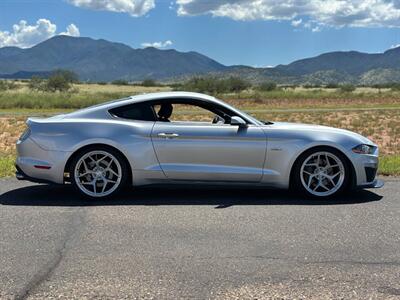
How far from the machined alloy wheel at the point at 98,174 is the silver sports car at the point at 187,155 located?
0.04 feet

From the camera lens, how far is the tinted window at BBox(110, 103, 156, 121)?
686cm

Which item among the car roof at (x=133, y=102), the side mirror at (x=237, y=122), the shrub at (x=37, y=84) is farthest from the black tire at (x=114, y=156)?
the shrub at (x=37, y=84)

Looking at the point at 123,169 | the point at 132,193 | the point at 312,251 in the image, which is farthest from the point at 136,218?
the point at 312,251

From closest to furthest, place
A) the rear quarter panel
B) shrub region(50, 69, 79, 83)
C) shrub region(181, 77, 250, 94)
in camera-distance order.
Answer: the rear quarter panel
shrub region(181, 77, 250, 94)
shrub region(50, 69, 79, 83)

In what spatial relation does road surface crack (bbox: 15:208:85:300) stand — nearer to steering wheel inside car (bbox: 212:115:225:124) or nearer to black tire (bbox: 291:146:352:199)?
steering wheel inside car (bbox: 212:115:225:124)

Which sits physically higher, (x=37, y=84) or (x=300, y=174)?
(x=37, y=84)

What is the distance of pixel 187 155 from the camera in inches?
263

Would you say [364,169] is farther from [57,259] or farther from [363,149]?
[57,259]

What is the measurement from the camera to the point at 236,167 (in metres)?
6.68

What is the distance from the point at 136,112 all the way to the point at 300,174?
222cm

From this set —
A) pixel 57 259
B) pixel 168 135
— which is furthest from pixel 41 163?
pixel 57 259

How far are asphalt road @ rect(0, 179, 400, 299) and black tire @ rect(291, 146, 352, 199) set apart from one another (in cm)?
15

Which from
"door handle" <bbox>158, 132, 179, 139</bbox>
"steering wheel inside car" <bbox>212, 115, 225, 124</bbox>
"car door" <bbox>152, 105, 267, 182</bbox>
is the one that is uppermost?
"steering wheel inside car" <bbox>212, 115, 225, 124</bbox>

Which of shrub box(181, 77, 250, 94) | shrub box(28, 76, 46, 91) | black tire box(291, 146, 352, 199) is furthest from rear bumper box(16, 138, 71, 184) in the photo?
shrub box(28, 76, 46, 91)
